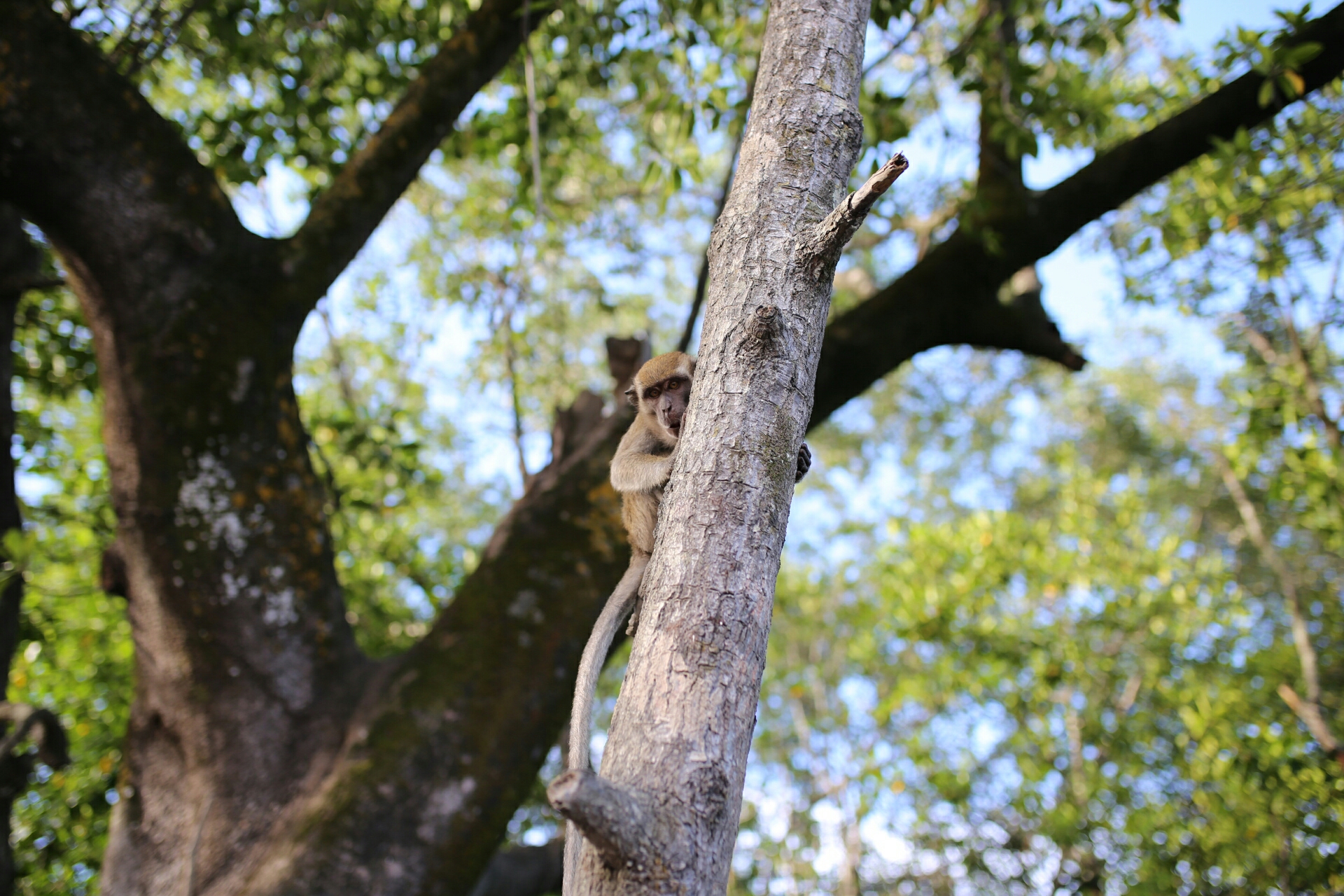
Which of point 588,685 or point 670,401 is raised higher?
point 670,401

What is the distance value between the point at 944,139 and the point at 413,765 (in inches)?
176

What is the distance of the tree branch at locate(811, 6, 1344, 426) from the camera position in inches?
165

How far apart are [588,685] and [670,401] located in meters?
1.34

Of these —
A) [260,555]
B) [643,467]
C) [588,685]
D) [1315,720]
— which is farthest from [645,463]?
[1315,720]

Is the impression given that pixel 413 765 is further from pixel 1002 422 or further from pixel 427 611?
pixel 1002 422

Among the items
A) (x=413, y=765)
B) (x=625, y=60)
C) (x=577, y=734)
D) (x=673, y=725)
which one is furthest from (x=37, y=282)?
(x=673, y=725)

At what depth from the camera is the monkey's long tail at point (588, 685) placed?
4.88 ft

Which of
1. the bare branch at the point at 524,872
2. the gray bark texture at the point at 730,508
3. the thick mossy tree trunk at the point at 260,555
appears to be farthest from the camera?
the bare branch at the point at 524,872

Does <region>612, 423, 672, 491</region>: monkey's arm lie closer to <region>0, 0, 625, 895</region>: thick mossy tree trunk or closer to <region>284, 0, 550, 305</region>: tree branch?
<region>0, 0, 625, 895</region>: thick mossy tree trunk

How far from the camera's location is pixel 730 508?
1.47 meters

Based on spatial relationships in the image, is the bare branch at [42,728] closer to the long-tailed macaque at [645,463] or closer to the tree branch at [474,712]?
the tree branch at [474,712]

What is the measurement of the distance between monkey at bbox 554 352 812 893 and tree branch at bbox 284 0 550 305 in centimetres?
183

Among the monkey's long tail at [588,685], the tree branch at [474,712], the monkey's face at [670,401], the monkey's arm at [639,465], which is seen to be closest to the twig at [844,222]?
the monkey's long tail at [588,685]

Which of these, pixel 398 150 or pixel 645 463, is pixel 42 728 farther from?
pixel 398 150
